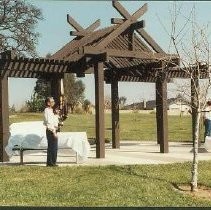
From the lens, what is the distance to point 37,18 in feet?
143

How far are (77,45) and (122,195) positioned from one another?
9343 mm

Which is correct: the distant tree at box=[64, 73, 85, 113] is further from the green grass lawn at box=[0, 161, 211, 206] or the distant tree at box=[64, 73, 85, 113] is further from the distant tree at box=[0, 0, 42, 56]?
the green grass lawn at box=[0, 161, 211, 206]

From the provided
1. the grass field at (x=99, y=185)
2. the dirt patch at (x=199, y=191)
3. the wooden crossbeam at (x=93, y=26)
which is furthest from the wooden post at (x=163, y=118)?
the dirt patch at (x=199, y=191)

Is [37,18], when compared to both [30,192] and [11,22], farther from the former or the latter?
[30,192]

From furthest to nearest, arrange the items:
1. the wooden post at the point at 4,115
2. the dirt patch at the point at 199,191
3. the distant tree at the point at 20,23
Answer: the distant tree at the point at 20,23
the wooden post at the point at 4,115
the dirt patch at the point at 199,191

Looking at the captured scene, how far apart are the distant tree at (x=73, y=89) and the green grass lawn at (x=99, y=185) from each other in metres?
43.5

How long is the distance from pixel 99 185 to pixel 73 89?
5301 centimetres

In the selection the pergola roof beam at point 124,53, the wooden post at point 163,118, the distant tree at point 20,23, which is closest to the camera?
the pergola roof beam at point 124,53

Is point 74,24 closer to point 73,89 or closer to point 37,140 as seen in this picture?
point 37,140

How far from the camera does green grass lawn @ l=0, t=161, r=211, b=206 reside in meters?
9.41

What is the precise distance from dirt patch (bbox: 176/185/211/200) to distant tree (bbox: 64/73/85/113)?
4484 centimetres

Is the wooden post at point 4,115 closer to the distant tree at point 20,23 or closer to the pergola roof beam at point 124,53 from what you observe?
the pergola roof beam at point 124,53

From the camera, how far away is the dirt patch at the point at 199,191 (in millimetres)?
10123

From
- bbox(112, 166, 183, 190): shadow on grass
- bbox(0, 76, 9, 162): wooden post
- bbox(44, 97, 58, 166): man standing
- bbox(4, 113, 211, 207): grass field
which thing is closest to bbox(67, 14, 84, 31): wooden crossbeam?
bbox(0, 76, 9, 162): wooden post
